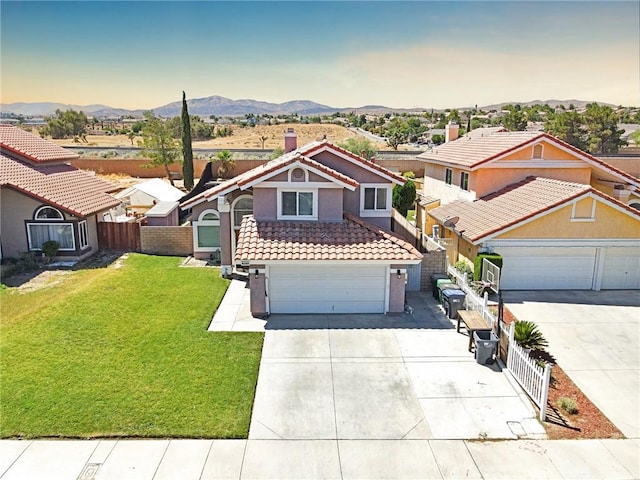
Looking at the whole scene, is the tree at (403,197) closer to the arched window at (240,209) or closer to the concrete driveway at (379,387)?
the arched window at (240,209)

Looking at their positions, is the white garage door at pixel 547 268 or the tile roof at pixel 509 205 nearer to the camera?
the tile roof at pixel 509 205

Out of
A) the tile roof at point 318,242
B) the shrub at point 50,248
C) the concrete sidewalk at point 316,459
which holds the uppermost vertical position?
the tile roof at point 318,242

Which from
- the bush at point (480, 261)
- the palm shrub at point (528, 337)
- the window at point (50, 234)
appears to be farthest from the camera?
the window at point (50, 234)

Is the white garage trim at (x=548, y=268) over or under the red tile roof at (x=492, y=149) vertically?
under

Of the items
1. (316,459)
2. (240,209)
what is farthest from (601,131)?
(316,459)

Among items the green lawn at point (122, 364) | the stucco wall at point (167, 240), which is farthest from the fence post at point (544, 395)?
the stucco wall at point (167, 240)

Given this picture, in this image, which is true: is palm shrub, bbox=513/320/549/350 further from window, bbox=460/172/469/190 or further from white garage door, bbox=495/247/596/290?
window, bbox=460/172/469/190

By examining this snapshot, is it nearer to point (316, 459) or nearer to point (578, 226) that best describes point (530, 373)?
point (316, 459)

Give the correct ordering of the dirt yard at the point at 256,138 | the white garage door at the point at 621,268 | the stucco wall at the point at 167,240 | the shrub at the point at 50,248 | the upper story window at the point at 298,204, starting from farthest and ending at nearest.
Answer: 1. the dirt yard at the point at 256,138
2. the stucco wall at the point at 167,240
3. the shrub at the point at 50,248
4. the white garage door at the point at 621,268
5. the upper story window at the point at 298,204
